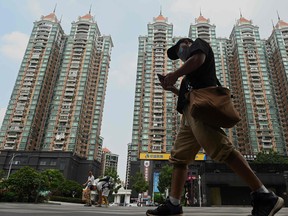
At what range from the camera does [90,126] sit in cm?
6612

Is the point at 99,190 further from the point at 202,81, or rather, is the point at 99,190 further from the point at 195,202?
the point at 195,202

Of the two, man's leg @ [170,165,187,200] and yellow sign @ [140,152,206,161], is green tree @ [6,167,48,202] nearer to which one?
man's leg @ [170,165,187,200]

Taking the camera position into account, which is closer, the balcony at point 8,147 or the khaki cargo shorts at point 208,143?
the khaki cargo shorts at point 208,143

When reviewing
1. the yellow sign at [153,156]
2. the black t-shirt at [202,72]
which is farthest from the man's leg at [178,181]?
the yellow sign at [153,156]

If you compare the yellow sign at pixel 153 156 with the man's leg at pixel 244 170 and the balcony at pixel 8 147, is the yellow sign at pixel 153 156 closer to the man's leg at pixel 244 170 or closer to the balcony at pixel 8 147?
the balcony at pixel 8 147

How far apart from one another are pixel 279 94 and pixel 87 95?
192 feet

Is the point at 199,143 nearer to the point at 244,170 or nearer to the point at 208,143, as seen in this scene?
the point at 208,143

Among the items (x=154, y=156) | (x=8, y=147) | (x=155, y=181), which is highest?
(x=8, y=147)

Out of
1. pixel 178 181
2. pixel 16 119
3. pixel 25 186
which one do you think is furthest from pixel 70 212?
pixel 16 119

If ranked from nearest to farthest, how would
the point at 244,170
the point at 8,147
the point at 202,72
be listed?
the point at 244,170 < the point at 202,72 < the point at 8,147

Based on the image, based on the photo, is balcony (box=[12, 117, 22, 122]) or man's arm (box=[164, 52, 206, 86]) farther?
balcony (box=[12, 117, 22, 122])

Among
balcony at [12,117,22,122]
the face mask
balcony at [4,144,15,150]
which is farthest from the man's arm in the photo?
balcony at [12,117,22,122]

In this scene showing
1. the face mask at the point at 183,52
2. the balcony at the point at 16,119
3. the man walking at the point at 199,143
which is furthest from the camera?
the balcony at the point at 16,119

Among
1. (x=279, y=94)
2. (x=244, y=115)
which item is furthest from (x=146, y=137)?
(x=279, y=94)
